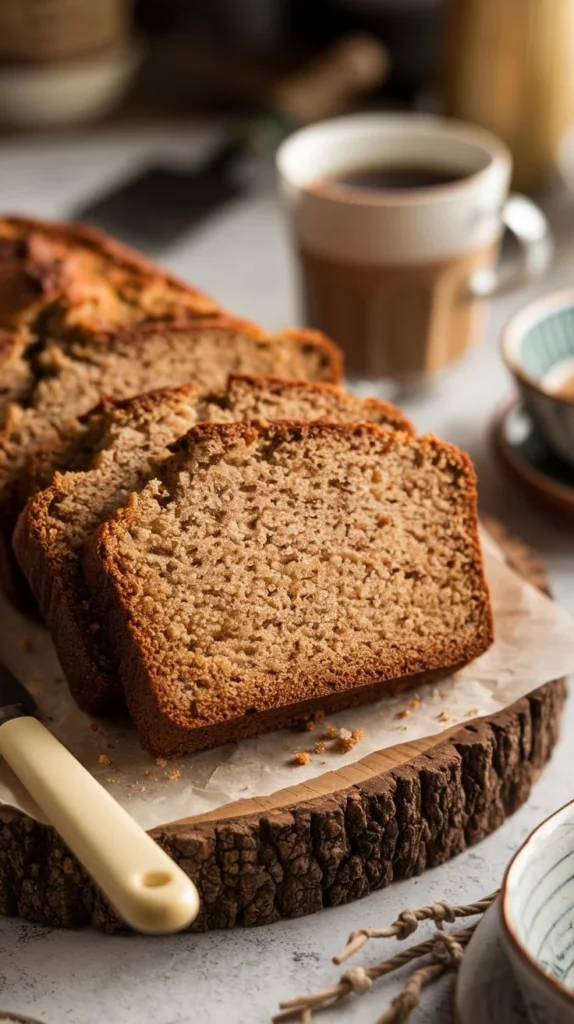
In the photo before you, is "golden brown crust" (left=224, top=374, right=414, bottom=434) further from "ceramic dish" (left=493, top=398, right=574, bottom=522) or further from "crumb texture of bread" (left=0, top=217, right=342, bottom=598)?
"ceramic dish" (left=493, top=398, right=574, bottom=522)

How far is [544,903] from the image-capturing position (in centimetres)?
165

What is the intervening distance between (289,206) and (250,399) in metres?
1.06

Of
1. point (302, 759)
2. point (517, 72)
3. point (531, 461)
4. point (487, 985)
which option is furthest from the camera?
point (517, 72)

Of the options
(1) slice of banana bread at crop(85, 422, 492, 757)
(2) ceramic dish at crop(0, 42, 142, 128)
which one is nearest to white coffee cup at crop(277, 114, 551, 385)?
(1) slice of banana bread at crop(85, 422, 492, 757)

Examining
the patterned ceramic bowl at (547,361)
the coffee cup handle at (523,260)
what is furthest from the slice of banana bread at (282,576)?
the coffee cup handle at (523,260)

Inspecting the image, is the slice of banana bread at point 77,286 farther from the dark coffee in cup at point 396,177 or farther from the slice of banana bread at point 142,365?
the dark coffee in cup at point 396,177

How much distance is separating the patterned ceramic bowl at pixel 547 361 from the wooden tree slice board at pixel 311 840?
2.80 ft

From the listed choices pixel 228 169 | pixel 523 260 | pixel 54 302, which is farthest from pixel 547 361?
pixel 228 169

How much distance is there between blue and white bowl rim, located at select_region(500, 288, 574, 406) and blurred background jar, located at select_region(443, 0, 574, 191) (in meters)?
1.25

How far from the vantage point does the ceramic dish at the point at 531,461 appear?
2.73 m

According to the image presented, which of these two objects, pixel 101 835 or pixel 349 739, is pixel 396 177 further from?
pixel 101 835

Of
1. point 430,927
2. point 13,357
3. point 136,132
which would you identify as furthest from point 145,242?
point 430,927

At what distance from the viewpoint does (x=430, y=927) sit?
1873 millimetres

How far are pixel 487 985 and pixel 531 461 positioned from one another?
4.65 feet
